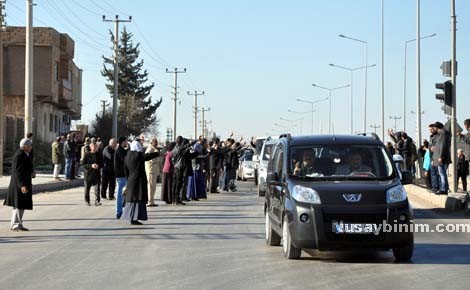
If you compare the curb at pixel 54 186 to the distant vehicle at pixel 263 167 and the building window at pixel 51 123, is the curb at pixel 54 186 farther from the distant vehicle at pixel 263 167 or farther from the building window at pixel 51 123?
the building window at pixel 51 123

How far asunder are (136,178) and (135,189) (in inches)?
9.2

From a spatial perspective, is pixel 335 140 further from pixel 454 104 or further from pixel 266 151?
pixel 266 151

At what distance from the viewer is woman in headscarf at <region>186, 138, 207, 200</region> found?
951 inches

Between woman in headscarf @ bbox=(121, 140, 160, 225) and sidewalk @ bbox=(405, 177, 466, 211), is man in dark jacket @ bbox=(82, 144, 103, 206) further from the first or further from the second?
sidewalk @ bbox=(405, 177, 466, 211)

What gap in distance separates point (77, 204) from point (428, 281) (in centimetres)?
Answer: 1424

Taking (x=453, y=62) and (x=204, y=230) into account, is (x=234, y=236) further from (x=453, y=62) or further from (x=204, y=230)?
(x=453, y=62)

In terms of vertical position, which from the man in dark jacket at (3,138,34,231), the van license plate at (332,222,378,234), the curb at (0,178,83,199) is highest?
the man in dark jacket at (3,138,34,231)

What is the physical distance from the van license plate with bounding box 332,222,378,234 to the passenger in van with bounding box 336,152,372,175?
4.19 ft

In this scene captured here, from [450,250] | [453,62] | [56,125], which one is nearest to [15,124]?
[56,125]

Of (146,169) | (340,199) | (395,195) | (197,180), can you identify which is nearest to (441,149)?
(197,180)

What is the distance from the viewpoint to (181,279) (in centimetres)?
941

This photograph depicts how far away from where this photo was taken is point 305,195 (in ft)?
34.8

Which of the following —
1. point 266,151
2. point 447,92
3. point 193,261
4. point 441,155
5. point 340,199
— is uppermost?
point 447,92

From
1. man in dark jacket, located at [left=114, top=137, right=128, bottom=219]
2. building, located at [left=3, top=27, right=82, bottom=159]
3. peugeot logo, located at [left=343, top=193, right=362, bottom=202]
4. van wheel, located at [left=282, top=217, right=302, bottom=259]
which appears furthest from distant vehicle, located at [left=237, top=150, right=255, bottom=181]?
peugeot logo, located at [left=343, top=193, right=362, bottom=202]
